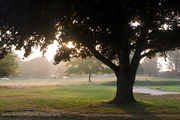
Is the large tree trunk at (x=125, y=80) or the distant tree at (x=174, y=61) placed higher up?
the distant tree at (x=174, y=61)

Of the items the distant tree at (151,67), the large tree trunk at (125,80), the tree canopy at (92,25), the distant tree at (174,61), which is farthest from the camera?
the distant tree at (151,67)

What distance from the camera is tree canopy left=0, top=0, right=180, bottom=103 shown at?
704 centimetres

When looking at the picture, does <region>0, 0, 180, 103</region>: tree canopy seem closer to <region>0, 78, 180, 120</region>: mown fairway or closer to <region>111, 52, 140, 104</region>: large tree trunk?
<region>111, 52, 140, 104</region>: large tree trunk

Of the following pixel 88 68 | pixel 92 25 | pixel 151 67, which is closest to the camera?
pixel 92 25

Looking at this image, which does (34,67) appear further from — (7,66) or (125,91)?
(125,91)

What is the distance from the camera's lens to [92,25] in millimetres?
10531

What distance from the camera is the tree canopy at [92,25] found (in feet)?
23.1

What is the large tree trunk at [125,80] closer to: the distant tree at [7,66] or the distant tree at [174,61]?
the distant tree at [7,66]

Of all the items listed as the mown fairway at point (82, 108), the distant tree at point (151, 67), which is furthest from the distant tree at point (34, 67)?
the mown fairway at point (82, 108)

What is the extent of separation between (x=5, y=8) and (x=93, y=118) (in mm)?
6055

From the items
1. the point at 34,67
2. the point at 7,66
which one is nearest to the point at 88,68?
the point at 7,66

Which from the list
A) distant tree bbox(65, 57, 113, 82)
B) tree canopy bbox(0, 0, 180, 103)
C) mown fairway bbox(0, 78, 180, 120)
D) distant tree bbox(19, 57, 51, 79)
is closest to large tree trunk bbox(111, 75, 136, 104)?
tree canopy bbox(0, 0, 180, 103)

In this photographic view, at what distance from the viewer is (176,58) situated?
3497 inches

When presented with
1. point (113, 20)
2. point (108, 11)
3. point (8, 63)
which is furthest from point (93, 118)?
point (8, 63)
